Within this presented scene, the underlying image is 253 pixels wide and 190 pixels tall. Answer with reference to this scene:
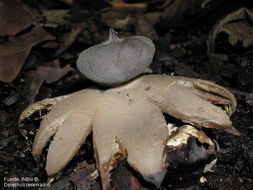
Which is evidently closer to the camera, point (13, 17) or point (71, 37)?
Answer: point (13, 17)

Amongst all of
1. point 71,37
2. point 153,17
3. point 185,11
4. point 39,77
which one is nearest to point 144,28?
point 153,17

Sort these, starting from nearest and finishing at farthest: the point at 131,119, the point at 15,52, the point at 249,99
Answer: the point at 131,119, the point at 249,99, the point at 15,52

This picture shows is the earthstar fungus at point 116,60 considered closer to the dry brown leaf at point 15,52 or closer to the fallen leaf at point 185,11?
the dry brown leaf at point 15,52

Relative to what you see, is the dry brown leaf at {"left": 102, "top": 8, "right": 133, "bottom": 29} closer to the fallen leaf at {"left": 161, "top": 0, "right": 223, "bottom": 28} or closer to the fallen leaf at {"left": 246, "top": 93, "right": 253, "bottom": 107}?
the fallen leaf at {"left": 161, "top": 0, "right": 223, "bottom": 28}

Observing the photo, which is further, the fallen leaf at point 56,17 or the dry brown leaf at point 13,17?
the fallen leaf at point 56,17

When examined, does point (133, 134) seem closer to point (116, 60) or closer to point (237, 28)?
point (116, 60)

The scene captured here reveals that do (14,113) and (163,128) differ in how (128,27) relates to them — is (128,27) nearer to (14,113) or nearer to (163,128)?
(14,113)

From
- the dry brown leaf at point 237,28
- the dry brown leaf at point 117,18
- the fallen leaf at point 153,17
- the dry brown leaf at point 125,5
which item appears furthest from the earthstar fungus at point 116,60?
the dry brown leaf at point 125,5
